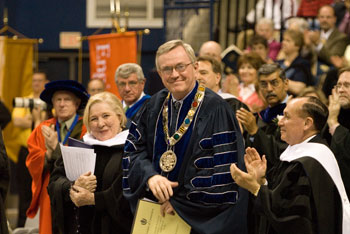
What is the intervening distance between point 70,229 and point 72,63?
8651 mm

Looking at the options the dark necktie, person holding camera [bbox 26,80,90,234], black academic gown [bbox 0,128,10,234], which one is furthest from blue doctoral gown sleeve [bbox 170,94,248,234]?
person holding camera [bbox 26,80,90,234]

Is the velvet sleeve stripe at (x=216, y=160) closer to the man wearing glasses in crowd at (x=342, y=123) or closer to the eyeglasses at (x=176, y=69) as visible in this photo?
the eyeglasses at (x=176, y=69)

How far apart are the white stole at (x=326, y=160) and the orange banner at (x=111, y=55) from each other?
212 inches

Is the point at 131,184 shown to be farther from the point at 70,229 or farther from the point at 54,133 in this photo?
the point at 54,133

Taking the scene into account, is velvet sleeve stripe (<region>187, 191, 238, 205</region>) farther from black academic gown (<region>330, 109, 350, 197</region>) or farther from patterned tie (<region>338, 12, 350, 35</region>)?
patterned tie (<region>338, 12, 350, 35</region>)

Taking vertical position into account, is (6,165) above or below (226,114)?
below

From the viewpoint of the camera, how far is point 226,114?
407 centimetres

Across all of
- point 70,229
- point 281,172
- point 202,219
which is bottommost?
point 70,229

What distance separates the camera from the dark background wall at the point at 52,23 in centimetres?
1328

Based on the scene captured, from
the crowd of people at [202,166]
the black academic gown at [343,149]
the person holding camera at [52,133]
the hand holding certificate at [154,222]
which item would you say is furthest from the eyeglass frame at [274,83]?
the hand holding certificate at [154,222]

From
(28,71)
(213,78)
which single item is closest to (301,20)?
(213,78)

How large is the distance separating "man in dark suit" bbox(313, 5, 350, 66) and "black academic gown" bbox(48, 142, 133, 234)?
3.83 m

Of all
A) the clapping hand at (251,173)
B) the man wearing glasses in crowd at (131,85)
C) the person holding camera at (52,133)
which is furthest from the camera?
the man wearing glasses in crowd at (131,85)

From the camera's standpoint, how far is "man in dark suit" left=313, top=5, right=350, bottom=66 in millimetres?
8026
